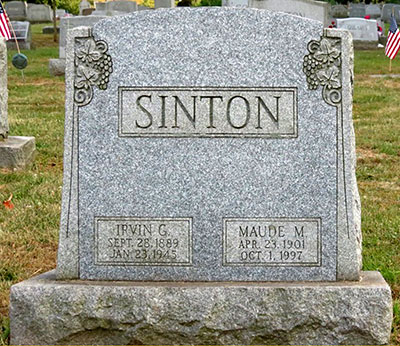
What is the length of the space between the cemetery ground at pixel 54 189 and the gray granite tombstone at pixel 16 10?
2157cm

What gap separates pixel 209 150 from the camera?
3.39 meters

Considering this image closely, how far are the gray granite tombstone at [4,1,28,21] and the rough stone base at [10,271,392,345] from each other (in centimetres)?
3227

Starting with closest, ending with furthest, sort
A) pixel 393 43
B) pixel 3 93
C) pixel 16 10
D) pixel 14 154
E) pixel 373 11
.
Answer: pixel 14 154
pixel 3 93
pixel 393 43
pixel 373 11
pixel 16 10

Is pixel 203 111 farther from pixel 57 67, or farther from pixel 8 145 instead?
pixel 57 67

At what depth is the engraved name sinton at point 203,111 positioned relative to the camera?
11.1 feet

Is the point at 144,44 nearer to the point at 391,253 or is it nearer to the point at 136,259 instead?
the point at 136,259

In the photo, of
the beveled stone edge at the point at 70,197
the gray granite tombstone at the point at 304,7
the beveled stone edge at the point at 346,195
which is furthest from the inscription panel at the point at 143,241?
the gray granite tombstone at the point at 304,7

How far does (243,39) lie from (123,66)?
526mm

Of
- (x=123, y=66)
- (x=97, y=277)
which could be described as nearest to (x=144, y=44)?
(x=123, y=66)

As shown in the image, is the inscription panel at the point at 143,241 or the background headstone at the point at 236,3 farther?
the background headstone at the point at 236,3

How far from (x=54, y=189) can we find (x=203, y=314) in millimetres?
3358

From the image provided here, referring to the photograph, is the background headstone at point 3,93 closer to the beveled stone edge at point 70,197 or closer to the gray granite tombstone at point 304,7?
the beveled stone edge at point 70,197

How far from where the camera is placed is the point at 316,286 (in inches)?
128

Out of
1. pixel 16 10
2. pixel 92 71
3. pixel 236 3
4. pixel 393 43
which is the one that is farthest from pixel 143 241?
pixel 16 10
